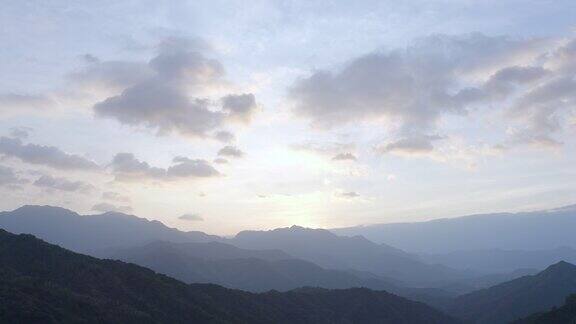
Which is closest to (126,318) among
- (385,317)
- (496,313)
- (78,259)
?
(78,259)

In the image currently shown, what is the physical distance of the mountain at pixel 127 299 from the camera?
227ft

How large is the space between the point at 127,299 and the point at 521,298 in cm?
14018

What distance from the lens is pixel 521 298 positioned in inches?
6708

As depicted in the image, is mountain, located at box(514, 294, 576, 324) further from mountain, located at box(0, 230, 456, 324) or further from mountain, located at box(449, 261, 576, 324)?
mountain, located at box(449, 261, 576, 324)

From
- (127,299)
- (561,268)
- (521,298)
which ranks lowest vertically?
(521,298)

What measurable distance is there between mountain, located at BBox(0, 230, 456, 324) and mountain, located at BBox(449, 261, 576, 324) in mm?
35824

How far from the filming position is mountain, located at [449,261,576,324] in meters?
161

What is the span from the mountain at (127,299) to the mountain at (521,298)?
3582 cm

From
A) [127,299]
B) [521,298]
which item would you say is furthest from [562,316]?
[521,298]

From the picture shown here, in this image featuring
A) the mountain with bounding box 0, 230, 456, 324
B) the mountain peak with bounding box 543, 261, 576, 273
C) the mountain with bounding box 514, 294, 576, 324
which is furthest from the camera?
the mountain peak with bounding box 543, 261, 576, 273

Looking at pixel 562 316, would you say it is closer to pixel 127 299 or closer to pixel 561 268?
pixel 127 299

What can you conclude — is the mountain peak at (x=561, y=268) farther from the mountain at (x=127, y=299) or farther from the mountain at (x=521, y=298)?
the mountain at (x=127, y=299)

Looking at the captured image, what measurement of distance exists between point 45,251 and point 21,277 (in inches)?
890

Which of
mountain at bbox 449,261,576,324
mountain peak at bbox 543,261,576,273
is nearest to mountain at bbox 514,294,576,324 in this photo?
mountain at bbox 449,261,576,324
